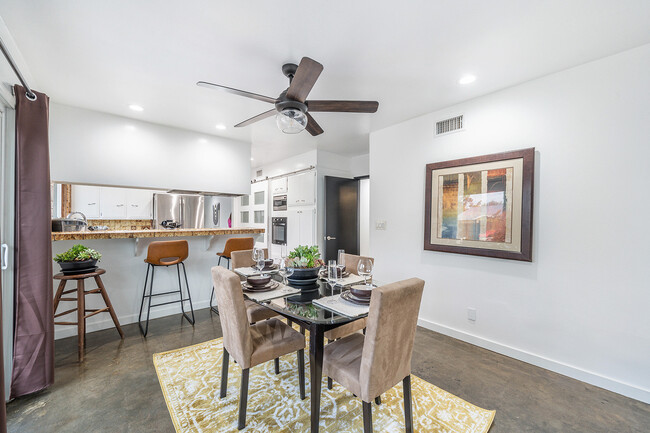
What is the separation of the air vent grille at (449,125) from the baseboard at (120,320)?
12.3 ft

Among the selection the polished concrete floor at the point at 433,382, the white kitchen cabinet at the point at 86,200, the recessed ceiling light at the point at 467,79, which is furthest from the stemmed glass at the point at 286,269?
the white kitchen cabinet at the point at 86,200

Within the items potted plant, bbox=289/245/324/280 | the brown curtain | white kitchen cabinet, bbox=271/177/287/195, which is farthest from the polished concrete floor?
white kitchen cabinet, bbox=271/177/287/195

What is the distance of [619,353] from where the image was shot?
2.04 meters

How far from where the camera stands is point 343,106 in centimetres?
219

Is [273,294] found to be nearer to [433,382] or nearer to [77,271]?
A: [433,382]

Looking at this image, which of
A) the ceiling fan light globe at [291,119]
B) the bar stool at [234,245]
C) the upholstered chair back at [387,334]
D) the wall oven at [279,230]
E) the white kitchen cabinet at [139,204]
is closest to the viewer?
the upholstered chair back at [387,334]

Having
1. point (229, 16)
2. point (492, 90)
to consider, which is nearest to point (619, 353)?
point (492, 90)

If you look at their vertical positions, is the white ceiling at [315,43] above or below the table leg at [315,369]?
above

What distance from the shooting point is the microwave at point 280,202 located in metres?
5.54

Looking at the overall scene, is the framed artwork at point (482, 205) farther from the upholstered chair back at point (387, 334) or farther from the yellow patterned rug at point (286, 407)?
the upholstered chair back at point (387, 334)

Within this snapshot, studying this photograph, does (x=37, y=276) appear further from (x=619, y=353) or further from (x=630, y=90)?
(x=630, y=90)

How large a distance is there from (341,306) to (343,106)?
1.53 m

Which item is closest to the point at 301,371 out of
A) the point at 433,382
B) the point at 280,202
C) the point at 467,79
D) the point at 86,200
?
the point at 433,382

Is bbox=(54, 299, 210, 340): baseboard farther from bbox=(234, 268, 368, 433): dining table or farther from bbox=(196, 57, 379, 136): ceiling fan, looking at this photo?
bbox=(196, 57, 379, 136): ceiling fan
